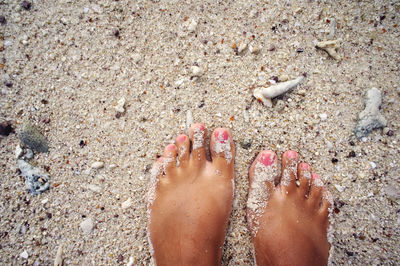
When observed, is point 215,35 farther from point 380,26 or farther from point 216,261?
point 216,261

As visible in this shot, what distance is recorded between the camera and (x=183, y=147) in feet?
5.71


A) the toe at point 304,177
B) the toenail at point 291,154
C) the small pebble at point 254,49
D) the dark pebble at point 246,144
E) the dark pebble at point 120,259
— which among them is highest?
the small pebble at point 254,49

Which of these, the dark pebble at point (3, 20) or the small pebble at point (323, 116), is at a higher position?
the dark pebble at point (3, 20)

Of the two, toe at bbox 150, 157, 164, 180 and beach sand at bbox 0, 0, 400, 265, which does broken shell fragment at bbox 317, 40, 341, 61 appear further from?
toe at bbox 150, 157, 164, 180

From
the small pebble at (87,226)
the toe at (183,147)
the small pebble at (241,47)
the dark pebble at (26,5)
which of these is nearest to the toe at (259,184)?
the toe at (183,147)

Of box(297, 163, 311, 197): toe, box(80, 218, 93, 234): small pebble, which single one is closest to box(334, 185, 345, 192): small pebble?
box(297, 163, 311, 197): toe

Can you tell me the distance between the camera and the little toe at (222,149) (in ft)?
5.54

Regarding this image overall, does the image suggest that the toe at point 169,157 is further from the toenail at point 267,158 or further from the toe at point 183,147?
the toenail at point 267,158

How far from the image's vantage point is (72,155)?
1766 millimetres

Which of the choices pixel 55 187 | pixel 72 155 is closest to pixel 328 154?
pixel 72 155

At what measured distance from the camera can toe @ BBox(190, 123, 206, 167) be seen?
5.61 feet

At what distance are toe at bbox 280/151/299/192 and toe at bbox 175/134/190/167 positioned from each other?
666 mm

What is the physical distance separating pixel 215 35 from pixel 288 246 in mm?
1526

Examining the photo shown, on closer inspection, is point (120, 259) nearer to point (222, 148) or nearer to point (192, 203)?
point (192, 203)
